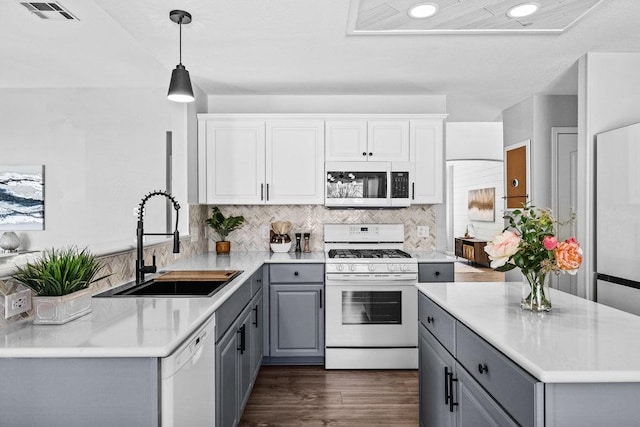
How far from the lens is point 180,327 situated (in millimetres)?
1596

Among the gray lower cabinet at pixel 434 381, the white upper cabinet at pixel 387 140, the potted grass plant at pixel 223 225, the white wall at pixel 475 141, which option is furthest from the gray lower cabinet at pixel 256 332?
the white wall at pixel 475 141

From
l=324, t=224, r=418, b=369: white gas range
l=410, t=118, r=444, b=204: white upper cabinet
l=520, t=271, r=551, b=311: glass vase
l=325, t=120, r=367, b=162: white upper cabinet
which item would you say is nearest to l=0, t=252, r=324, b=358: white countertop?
l=520, t=271, r=551, b=311: glass vase

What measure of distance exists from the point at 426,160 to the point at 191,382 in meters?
3.02

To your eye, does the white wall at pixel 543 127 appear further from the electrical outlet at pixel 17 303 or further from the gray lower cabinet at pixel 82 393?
the electrical outlet at pixel 17 303

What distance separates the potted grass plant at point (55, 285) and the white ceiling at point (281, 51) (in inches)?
58.9

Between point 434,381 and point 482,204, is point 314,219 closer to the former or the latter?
point 434,381

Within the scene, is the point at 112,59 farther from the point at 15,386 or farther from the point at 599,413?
the point at 599,413

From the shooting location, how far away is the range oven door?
3648 mm

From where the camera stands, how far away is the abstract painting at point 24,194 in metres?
4.12

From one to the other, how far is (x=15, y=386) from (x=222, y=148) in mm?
2907

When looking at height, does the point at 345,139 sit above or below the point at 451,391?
above

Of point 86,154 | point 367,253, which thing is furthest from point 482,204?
point 86,154

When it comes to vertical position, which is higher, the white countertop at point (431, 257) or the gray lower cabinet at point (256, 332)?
the white countertop at point (431, 257)

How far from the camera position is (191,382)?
5.48 ft
